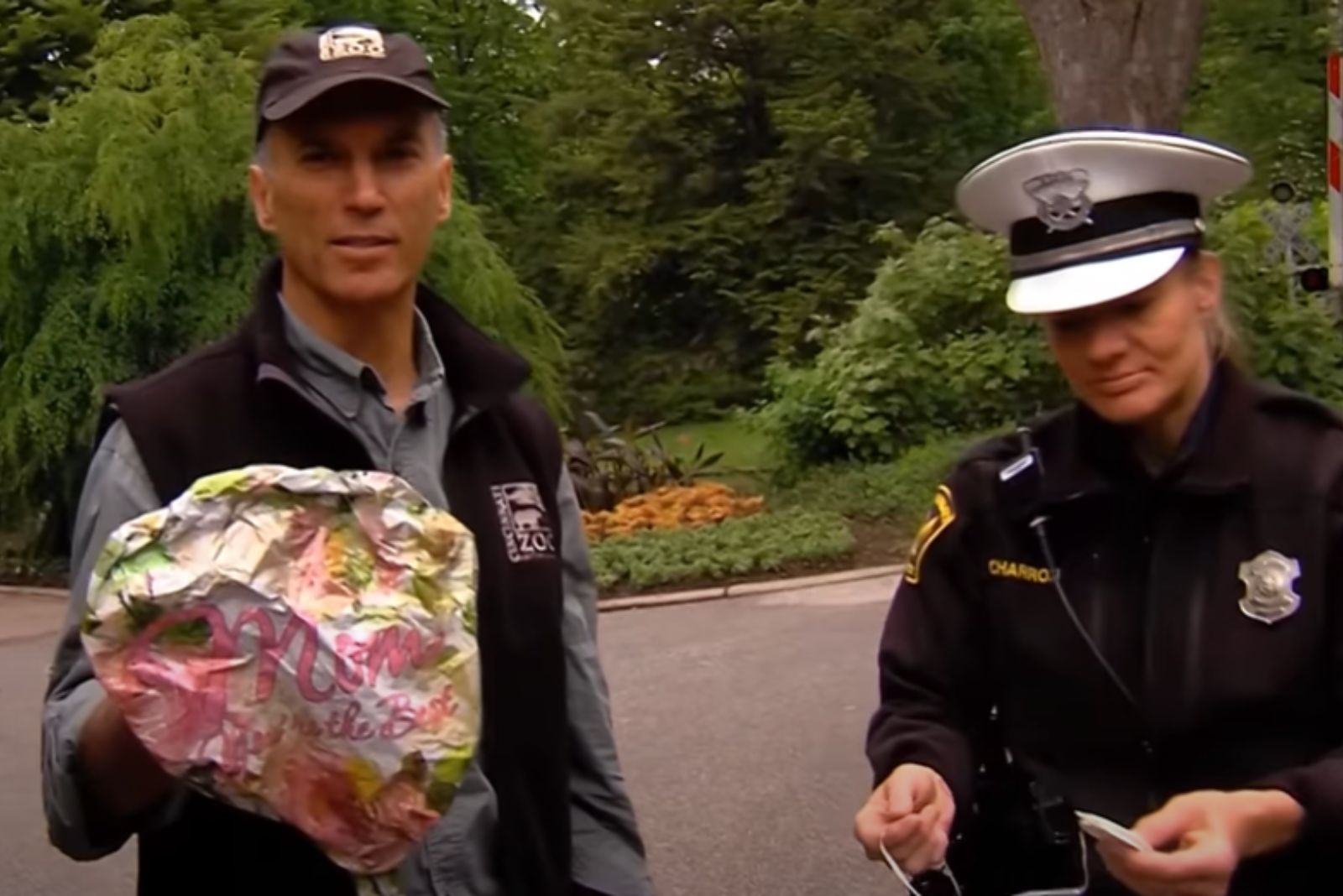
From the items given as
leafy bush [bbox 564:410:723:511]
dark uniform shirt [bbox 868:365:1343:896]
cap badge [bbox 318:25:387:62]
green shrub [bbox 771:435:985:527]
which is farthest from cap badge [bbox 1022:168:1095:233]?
leafy bush [bbox 564:410:723:511]

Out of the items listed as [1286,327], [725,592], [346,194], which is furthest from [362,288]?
[1286,327]

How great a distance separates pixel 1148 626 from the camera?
214 cm

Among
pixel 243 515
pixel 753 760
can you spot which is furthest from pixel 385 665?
pixel 753 760

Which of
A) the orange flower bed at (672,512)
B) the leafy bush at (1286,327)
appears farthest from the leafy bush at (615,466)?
the leafy bush at (1286,327)

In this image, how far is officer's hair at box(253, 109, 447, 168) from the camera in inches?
85.2

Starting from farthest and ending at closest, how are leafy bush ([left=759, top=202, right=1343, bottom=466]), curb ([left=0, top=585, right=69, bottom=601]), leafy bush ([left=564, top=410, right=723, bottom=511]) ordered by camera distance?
leafy bush ([left=564, top=410, right=723, bottom=511]) → leafy bush ([left=759, top=202, right=1343, bottom=466]) → curb ([left=0, top=585, right=69, bottom=601])

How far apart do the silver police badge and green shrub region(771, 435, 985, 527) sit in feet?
33.8

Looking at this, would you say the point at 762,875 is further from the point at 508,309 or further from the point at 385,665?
the point at 508,309

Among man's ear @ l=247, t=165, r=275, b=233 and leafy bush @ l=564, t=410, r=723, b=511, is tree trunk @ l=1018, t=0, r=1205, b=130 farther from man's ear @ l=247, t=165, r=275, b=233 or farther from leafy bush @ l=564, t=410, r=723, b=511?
man's ear @ l=247, t=165, r=275, b=233

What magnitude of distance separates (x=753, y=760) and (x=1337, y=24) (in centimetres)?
731

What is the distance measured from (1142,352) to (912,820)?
0.58 metres

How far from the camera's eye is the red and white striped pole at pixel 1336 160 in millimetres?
10539

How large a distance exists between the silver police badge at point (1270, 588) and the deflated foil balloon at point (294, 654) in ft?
2.81

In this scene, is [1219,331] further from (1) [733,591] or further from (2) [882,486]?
(2) [882,486]
